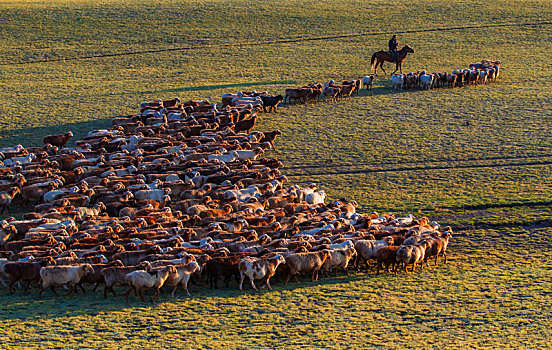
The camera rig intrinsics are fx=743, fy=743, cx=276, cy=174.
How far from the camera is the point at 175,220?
19.5m

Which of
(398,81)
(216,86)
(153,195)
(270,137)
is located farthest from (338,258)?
(216,86)

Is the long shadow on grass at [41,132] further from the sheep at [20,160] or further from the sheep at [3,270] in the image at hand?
the sheep at [3,270]

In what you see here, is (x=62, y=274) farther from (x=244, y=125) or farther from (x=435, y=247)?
(x=244, y=125)

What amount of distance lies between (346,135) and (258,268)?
14480mm

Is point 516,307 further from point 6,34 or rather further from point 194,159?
point 6,34

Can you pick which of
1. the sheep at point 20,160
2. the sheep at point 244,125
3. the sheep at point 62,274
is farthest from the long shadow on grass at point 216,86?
the sheep at point 62,274

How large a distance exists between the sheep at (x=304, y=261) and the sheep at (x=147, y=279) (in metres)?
2.57

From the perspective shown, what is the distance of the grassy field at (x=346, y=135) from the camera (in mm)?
13898

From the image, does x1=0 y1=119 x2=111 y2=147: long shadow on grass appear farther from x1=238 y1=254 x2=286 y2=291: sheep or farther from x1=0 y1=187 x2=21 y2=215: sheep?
x1=238 y1=254 x2=286 y2=291: sheep

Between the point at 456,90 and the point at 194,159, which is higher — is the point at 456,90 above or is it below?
above

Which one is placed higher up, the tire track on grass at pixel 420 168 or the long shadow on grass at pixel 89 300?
the tire track on grass at pixel 420 168

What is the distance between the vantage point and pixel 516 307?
14.6 m

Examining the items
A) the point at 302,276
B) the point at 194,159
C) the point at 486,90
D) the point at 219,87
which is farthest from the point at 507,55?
the point at 302,276

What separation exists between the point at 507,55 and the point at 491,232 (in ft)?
94.1
